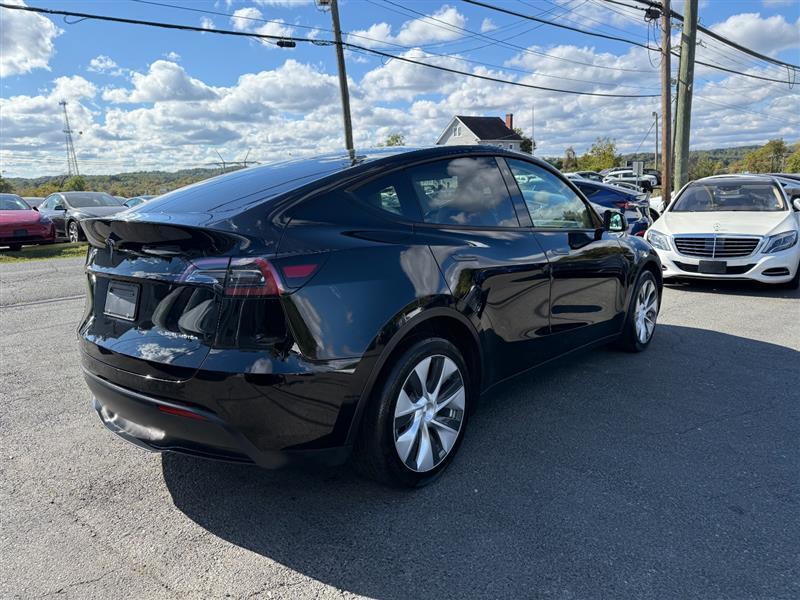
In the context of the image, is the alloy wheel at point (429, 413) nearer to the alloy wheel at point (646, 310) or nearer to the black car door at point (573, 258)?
the black car door at point (573, 258)

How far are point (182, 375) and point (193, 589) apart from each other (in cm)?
83

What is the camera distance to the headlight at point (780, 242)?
7.45m

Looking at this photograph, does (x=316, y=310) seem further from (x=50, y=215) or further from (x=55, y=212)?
(x=55, y=212)

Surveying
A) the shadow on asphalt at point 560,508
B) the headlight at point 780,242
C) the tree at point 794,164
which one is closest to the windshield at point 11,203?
the shadow on asphalt at point 560,508

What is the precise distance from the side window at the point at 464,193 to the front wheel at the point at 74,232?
15782mm

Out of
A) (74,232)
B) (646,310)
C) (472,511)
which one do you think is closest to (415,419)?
(472,511)

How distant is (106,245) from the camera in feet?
9.27

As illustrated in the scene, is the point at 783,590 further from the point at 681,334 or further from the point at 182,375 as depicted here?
the point at 681,334

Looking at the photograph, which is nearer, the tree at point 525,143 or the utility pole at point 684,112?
the utility pole at point 684,112

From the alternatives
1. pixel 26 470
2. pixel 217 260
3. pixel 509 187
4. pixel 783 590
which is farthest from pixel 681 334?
pixel 26 470

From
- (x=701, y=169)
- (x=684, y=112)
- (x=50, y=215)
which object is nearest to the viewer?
(x=684, y=112)

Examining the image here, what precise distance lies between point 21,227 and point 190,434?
576 inches

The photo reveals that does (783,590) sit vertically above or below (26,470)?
below

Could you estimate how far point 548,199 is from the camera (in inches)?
159
